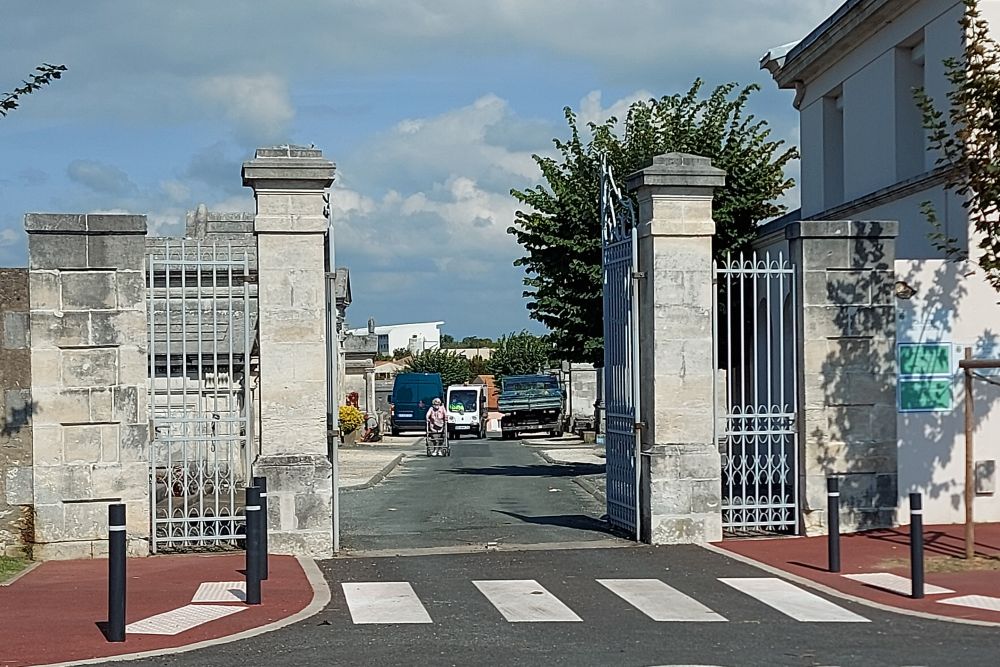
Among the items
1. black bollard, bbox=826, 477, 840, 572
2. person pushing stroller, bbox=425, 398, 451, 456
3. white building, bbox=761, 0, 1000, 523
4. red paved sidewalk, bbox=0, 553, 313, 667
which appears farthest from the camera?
person pushing stroller, bbox=425, 398, 451, 456

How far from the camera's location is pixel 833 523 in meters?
11.8

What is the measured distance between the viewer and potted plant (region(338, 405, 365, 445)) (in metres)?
45.3

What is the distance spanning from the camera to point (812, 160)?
2625cm

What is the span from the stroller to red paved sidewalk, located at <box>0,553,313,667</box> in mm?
25626

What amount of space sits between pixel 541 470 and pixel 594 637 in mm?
20574

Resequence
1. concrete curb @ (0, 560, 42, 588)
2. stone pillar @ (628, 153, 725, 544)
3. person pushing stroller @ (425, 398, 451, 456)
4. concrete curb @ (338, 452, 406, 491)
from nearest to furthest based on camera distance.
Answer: concrete curb @ (0, 560, 42, 588) → stone pillar @ (628, 153, 725, 544) → concrete curb @ (338, 452, 406, 491) → person pushing stroller @ (425, 398, 451, 456)

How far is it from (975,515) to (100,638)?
9.88m

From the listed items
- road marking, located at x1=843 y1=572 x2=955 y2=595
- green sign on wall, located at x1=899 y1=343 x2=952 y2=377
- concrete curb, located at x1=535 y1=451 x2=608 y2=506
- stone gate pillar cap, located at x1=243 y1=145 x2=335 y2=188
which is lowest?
concrete curb, located at x1=535 y1=451 x2=608 y2=506

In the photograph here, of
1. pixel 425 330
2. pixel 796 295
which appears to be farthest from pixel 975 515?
pixel 425 330

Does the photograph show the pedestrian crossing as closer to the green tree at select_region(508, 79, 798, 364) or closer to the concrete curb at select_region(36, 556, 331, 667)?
the concrete curb at select_region(36, 556, 331, 667)

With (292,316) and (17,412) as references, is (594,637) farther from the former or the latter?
(17,412)

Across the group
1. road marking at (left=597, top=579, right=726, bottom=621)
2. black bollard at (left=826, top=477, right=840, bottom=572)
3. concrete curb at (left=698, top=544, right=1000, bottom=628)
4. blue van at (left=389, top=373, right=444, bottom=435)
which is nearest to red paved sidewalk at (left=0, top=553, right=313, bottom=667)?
road marking at (left=597, top=579, right=726, bottom=621)

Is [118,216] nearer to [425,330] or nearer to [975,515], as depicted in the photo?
[975,515]

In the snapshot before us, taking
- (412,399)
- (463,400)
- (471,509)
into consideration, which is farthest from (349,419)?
(471,509)
